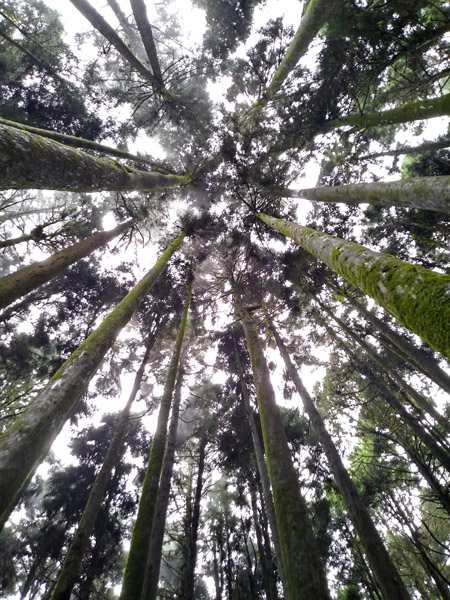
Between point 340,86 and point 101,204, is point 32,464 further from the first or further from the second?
point 101,204

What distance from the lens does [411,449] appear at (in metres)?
6.03

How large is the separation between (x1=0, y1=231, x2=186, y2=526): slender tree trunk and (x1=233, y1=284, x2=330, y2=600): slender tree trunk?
2.83 m

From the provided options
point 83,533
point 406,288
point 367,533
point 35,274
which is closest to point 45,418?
point 406,288

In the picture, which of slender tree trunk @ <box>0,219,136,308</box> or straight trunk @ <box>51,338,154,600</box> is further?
straight trunk @ <box>51,338,154,600</box>

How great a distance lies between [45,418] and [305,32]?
11.1m

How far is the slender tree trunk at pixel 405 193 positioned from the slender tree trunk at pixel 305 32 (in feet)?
15.9

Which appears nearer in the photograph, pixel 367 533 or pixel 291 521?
pixel 291 521

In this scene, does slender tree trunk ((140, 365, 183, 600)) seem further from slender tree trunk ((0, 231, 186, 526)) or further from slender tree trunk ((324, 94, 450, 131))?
slender tree trunk ((324, 94, 450, 131))

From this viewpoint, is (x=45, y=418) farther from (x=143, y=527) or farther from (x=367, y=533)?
(x=367, y=533)

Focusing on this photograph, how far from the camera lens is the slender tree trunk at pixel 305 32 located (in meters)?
7.03

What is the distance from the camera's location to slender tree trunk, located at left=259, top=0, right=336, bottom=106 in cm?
703

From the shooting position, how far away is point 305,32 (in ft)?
25.0

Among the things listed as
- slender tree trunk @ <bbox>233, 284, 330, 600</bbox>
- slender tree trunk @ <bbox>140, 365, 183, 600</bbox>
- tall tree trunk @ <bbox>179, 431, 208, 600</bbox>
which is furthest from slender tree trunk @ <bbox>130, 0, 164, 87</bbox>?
tall tree trunk @ <bbox>179, 431, 208, 600</bbox>

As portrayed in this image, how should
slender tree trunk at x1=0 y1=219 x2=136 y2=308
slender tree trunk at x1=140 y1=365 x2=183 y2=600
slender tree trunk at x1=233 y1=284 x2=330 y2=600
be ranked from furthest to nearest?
slender tree trunk at x1=140 y1=365 x2=183 y2=600, slender tree trunk at x1=0 y1=219 x2=136 y2=308, slender tree trunk at x1=233 y1=284 x2=330 y2=600
